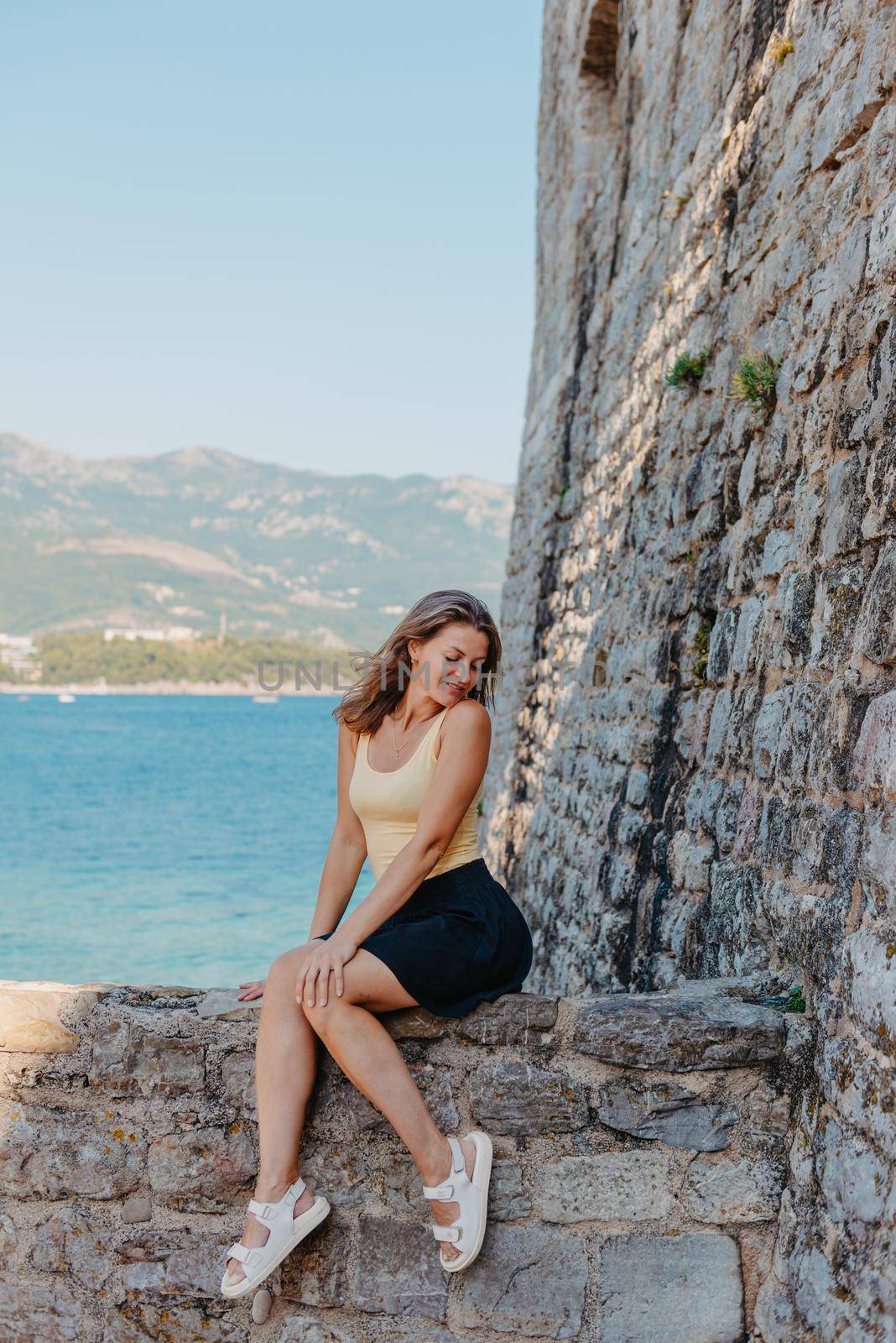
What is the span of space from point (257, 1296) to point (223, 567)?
622 ft

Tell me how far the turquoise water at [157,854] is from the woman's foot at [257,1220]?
2.37 metres

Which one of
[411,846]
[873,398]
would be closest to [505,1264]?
[411,846]

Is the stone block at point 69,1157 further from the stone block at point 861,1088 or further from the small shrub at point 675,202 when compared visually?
the small shrub at point 675,202

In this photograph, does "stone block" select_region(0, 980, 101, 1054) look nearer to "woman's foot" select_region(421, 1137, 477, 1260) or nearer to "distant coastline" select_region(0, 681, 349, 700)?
"woman's foot" select_region(421, 1137, 477, 1260)

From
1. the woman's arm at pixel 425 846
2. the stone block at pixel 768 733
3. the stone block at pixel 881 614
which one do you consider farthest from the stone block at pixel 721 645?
the woman's arm at pixel 425 846

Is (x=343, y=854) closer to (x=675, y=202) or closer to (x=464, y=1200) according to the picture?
(x=464, y=1200)

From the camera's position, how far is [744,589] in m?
3.37

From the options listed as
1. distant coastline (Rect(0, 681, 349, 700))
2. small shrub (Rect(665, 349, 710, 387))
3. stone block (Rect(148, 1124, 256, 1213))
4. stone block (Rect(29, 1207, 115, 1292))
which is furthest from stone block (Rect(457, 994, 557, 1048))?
distant coastline (Rect(0, 681, 349, 700))

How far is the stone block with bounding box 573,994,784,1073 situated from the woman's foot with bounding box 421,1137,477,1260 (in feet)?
1.03

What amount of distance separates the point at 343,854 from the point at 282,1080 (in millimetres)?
623

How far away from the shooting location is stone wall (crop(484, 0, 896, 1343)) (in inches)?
85.7

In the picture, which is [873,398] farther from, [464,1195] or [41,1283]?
[41,1283]

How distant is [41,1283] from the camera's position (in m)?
2.43

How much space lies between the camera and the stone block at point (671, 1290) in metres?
2.29
